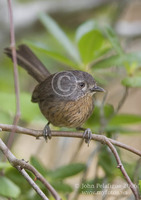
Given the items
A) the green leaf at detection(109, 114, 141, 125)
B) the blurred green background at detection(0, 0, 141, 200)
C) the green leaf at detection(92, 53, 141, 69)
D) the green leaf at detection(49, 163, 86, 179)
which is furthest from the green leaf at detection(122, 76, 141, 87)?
the green leaf at detection(49, 163, 86, 179)

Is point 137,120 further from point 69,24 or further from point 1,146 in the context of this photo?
point 69,24

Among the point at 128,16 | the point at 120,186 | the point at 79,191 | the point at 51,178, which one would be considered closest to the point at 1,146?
the point at 51,178

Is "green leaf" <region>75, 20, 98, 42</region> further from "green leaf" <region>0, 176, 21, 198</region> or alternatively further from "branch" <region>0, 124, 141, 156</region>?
"green leaf" <region>0, 176, 21, 198</region>

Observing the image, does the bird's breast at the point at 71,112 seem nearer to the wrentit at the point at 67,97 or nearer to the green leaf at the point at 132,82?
the wrentit at the point at 67,97
